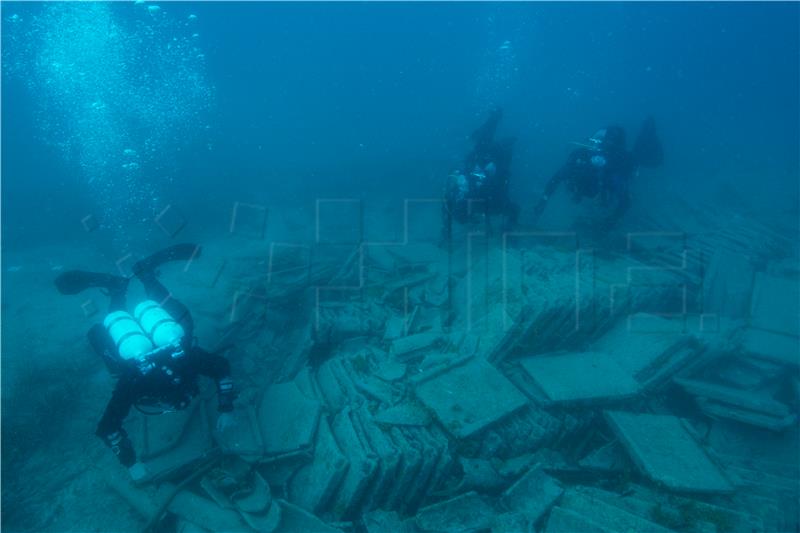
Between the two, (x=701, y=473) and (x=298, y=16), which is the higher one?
(x=298, y=16)

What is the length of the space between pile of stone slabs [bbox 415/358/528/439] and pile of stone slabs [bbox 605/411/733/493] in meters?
1.26

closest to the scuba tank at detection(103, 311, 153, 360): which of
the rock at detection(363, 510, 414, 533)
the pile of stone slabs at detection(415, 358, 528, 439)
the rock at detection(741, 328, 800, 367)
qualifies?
the rock at detection(363, 510, 414, 533)

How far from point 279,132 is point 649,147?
3273 centimetres

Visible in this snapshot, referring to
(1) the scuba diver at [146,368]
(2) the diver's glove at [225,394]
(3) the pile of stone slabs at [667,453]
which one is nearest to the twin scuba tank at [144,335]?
(1) the scuba diver at [146,368]

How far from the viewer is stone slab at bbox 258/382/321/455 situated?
5133 mm

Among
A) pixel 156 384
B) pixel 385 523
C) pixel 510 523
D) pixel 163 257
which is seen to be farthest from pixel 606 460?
pixel 163 257

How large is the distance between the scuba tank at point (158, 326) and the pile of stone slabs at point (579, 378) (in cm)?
434

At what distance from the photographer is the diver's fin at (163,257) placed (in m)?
6.26

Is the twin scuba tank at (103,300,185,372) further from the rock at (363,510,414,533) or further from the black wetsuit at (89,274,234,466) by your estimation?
the rock at (363,510,414,533)

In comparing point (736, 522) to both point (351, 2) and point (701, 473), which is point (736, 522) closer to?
point (701, 473)

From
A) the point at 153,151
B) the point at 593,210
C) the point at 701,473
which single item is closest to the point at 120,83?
the point at 153,151

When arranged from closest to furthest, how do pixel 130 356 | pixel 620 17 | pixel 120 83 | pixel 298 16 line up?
pixel 130 356 < pixel 120 83 < pixel 298 16 < pixel 620 17

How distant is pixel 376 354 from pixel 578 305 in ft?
→ 10.3

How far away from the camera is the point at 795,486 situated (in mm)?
5230
